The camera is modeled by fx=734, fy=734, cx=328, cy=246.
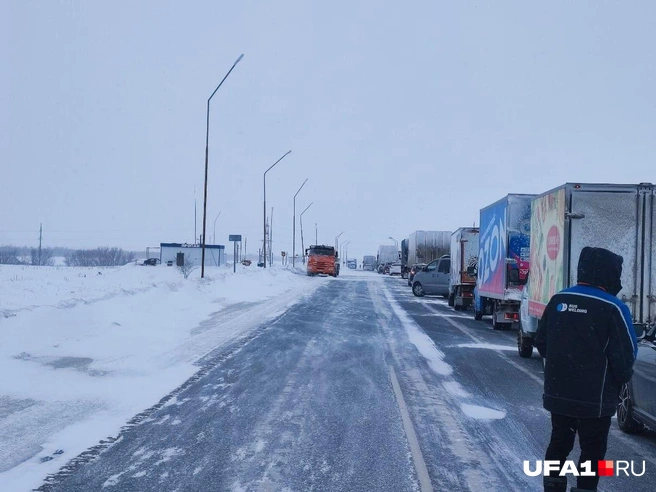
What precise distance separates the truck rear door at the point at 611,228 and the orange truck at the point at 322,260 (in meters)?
56.9

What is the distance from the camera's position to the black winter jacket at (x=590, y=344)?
469 centimetres

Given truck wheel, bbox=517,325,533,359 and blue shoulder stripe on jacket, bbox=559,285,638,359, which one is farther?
truck wheel, bbox=517,325,533,359

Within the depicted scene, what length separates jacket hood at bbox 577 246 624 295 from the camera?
4.82 meters

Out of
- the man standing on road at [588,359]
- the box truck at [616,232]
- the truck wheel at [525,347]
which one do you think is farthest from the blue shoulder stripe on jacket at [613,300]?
the truck wheel at [525,347]

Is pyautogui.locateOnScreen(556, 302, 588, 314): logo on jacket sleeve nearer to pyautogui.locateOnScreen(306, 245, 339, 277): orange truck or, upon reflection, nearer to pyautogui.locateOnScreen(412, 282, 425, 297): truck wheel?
pyautogui.locateOnScreen(412, 282, 425, 297): truck wheel

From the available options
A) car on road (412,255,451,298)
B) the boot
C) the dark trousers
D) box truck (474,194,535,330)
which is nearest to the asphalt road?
the boot

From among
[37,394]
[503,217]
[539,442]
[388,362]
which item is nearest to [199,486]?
[539,442]

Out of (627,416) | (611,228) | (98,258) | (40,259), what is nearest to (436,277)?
(611,228)

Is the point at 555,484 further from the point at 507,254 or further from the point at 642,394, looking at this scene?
the point at 507,254

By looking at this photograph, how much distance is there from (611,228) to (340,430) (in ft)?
19.4

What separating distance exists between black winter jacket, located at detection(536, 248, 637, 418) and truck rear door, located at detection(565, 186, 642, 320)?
6636 mm

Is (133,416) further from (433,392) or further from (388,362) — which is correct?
(388,362)

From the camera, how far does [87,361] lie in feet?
39.9

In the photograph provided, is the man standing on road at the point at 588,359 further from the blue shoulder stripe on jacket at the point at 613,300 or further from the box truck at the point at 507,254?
the box truck at the point at 507,254
